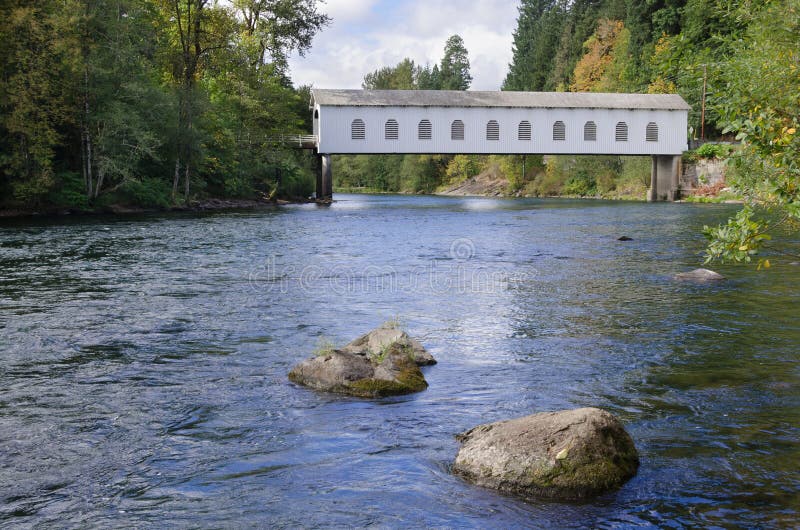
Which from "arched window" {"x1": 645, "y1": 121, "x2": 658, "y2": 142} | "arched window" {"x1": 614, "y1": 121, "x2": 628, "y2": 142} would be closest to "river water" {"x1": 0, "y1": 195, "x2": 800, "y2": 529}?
"arched window" {"x1": 614, "y1": 121, "x2": 628, "y2": 142}

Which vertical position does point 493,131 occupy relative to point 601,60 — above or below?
below

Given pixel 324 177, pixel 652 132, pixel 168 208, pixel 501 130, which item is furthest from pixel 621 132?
pixel 168 208

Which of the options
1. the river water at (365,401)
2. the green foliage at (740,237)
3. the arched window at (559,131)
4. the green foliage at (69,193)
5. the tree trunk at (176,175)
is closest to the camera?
the river water at (365,401)

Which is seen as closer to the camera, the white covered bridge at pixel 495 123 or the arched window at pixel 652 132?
the white covered bridge at pixel 495 123

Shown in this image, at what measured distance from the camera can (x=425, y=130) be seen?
42000 mm

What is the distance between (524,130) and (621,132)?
6061mm

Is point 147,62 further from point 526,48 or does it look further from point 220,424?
point 526,48

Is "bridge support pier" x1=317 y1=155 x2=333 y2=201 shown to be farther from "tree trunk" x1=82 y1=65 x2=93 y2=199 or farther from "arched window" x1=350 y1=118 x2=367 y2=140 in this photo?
"tree trunk" x1=82 y1=65 x2=93 y2=199

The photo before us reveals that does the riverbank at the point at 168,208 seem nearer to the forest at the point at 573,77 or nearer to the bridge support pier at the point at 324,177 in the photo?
the bridge support pier at the point at 324,177

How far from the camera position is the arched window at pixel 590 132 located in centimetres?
4350

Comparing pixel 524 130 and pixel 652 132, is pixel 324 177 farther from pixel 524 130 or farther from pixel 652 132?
pixel 652 132

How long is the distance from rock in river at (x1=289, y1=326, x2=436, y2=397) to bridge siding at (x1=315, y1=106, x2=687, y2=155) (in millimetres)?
34772

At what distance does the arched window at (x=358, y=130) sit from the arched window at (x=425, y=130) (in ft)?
10.2

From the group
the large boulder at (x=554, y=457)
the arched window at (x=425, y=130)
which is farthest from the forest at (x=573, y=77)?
the large boulder at (x=554, y=457)
